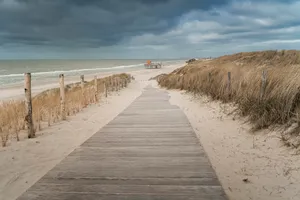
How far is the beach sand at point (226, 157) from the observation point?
4.14 meters

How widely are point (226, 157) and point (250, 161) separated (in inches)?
18.5

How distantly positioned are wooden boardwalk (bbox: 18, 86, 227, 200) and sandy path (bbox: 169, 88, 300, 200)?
0.42m

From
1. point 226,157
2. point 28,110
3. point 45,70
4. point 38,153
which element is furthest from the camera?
point 45,70

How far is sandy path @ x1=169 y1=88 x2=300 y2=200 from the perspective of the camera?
4.05 meters

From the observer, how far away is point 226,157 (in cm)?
561

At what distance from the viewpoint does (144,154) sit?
5.20m

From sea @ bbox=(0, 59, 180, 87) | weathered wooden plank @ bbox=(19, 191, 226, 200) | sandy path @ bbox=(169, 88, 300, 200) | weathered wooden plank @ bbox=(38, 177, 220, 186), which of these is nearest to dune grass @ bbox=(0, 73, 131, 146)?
weathered wooden plank @ bbox=(38, 177, 220, 186)

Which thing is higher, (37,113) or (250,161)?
(37,113)

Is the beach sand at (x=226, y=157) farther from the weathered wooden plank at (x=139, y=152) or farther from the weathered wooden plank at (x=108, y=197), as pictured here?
the weathered wooden plank at (x=108, y=197)

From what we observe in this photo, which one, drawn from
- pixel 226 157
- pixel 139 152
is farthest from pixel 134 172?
pixel 226 157

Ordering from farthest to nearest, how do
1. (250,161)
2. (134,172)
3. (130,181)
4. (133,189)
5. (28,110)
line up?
1. (28,110)
2. (250,161)
3. (134,172)
4. (130,181)
5. (133,189)

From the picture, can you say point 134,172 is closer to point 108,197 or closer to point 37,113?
point 108,197

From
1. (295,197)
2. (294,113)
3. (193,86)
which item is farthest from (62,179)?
(193,86)

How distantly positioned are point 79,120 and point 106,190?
21.3 feet
